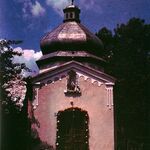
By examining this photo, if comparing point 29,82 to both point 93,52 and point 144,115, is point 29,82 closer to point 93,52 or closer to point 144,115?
point 93,52

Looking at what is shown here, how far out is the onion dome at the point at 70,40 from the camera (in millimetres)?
17078

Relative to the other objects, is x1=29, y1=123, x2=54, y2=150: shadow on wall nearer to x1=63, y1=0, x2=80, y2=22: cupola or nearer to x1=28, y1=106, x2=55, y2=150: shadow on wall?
x1=28, y1=106, x2=55, y2=150: shadow on wall

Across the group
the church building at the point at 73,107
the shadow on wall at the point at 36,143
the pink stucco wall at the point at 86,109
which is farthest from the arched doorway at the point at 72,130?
the shadow on wall at the point at 36,143

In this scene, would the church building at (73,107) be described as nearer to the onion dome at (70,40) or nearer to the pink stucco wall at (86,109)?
the pink stucco wall at (86,109)

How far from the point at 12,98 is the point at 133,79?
988cm

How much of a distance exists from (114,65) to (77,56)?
20.3 feet

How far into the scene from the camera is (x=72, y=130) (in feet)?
49.5

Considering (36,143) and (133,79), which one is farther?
(133,79)

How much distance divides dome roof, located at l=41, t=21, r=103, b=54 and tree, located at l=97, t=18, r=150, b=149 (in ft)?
14.0

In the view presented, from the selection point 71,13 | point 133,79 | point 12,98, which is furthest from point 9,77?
point 133,79

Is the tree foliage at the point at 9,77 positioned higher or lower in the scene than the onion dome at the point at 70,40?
lower

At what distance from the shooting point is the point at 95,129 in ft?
49.3

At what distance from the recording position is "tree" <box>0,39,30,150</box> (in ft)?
41.5

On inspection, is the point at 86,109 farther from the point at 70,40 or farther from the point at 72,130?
the point at 70,40
